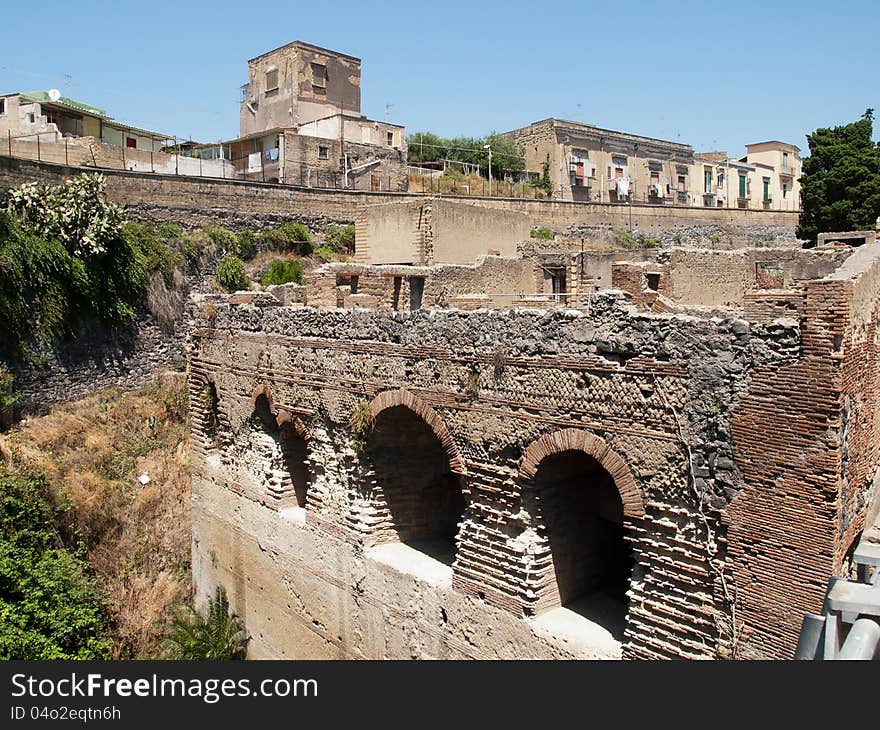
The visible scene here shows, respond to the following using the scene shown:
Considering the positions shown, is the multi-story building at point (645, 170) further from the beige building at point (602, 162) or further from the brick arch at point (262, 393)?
the brick arch at point (262, 393)

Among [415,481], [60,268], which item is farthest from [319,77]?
[415,481]

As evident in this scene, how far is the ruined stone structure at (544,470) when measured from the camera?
5.69 meters

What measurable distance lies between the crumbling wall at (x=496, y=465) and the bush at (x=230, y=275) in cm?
789

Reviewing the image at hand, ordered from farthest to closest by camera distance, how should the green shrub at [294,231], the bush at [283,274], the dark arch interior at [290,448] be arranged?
the green shrub at [294,231] < the bush at [283,274] < the dark arch interior at [290,448]

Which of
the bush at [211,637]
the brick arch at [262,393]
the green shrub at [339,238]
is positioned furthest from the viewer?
the green shrub at [339,238]

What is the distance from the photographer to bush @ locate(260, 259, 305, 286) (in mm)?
20062

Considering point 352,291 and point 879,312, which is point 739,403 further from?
point 352,291

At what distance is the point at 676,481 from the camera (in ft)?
Result: 20.5

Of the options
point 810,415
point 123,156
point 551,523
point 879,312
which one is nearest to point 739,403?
point 810,415

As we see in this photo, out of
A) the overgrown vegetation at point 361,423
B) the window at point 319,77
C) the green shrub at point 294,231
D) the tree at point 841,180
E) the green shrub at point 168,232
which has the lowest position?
the overgrown vegetation at point 361,423

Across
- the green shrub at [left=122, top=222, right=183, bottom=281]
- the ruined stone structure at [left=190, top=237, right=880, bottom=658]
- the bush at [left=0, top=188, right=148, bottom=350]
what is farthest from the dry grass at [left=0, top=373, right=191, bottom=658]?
the green shrub at [left=122, top=222, right=183, bottom=281]

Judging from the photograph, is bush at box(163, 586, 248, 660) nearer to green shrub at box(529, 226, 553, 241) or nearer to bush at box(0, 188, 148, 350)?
bush at box(0, 188, 148, 350)

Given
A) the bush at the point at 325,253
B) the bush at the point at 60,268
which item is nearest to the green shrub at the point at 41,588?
the bush at the point at 60,268

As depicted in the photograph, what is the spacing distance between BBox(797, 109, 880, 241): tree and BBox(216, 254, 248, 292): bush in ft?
73.3
